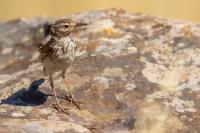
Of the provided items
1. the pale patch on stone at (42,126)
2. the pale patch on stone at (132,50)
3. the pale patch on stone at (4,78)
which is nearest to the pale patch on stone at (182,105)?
the pale patch on stone at (42,126)

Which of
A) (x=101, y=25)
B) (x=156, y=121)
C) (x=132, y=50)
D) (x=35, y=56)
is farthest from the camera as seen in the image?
(x=35, y=56)

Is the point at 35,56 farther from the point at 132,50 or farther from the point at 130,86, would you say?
the point at 130,86

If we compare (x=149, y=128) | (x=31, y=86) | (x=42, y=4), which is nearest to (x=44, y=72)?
(x=31, y=86)

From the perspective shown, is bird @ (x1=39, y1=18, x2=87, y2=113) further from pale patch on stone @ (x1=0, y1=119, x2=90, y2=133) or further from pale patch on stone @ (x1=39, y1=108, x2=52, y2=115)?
pale patch on stone @ (x1=0, y1=119, x2=90, y2=133)

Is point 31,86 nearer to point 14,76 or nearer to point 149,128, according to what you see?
point 14,76

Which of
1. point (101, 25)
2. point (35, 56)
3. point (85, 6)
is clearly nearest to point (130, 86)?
point (101, 25)

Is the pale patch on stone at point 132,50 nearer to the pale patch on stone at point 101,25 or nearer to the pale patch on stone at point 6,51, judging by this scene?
the pale patch on stone at point 101,25

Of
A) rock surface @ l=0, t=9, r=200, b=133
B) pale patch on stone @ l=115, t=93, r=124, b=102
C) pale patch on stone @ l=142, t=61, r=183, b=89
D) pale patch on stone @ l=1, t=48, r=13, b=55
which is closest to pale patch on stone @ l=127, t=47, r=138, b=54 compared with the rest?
rock surface @ l=0, t=9, r=200, b=133
